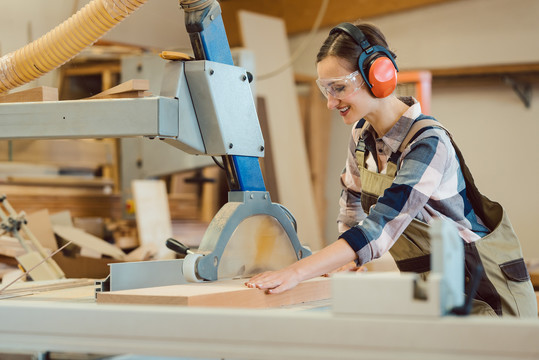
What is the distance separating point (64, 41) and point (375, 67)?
2.67ft

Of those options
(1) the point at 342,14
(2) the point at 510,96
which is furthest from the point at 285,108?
(2) the point at 510,96

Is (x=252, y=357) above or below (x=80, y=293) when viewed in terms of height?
below

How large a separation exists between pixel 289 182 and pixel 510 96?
2.10 m

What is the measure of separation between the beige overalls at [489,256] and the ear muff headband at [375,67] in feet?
0.46

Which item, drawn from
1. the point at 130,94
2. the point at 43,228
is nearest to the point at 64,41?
the point at 130,94

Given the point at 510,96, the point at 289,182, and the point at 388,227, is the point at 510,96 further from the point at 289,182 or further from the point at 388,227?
the point at 388,227

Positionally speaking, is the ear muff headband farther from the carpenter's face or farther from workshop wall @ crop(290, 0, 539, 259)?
workshop wall @ crop(290, 0, 539, 259)

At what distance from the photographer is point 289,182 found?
5.50 metres

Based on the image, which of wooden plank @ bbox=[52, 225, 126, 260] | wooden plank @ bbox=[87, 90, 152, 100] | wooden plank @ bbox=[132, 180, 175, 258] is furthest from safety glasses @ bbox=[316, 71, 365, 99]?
wooden plank @ bbox=[132, 180, 175, 258]

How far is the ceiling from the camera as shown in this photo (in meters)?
5.86

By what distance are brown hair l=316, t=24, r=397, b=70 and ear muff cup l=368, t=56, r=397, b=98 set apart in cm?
3

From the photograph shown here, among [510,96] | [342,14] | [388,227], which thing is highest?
[342,14]

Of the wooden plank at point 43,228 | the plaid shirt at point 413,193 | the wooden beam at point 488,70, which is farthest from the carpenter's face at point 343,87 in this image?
the wooden beam at point 488,70

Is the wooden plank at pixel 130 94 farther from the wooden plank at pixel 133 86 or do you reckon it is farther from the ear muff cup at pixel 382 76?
the ear muff cup at pixel 382 76
